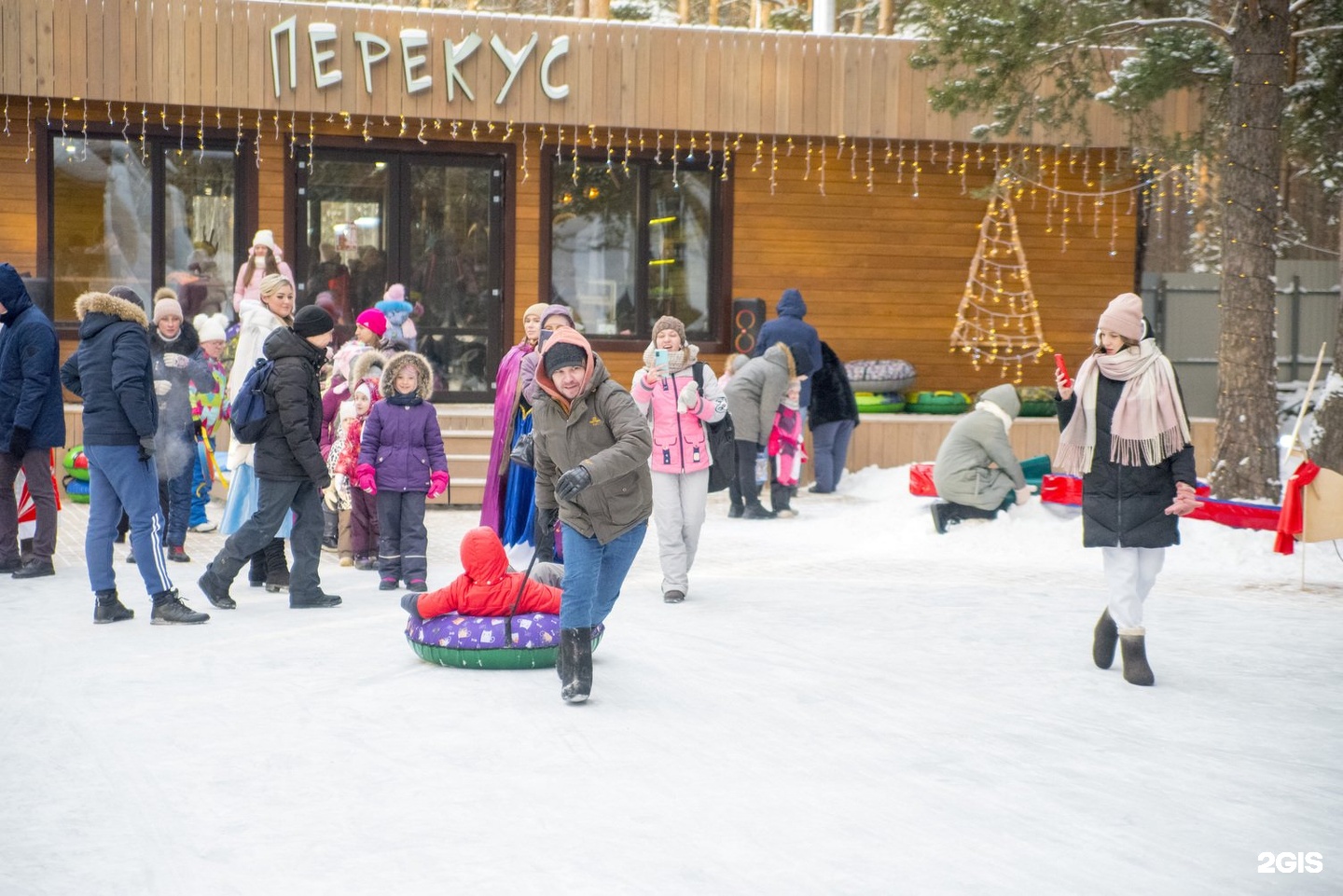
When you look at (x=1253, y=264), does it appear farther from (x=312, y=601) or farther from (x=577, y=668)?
(x=577, y=668)

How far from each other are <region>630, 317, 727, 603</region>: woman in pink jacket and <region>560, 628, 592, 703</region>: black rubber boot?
2.77m

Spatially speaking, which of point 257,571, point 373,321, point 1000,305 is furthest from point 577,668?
point 1000,305

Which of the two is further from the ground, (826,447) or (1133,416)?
(1133,416)

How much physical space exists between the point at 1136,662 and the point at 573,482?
2820 mm

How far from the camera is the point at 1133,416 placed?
6852mm

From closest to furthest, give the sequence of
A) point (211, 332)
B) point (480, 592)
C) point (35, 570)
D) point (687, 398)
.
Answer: point (480, 592)
point (687, 398)
point (35, 570)
point (211, 332)

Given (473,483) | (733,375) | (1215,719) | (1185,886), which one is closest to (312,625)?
(1215,719)

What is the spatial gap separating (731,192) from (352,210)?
4.28m

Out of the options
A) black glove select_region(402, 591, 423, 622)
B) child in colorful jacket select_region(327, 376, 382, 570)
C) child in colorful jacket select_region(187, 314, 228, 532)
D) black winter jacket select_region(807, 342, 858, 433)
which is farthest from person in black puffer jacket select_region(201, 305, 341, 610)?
black winter jacket select_region(807, 342, 858, 433)

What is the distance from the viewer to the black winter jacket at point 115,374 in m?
7.79

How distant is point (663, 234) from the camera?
1739 cm

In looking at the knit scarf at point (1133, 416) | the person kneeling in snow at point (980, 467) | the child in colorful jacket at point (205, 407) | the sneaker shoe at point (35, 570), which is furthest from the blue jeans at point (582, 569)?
the person kneeling in snow at point (980, 467)

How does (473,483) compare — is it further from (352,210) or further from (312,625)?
(312,625)

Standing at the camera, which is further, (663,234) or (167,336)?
(663,234)
